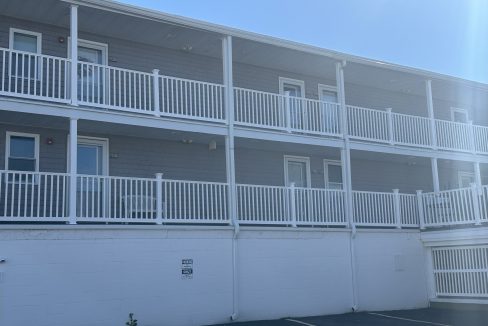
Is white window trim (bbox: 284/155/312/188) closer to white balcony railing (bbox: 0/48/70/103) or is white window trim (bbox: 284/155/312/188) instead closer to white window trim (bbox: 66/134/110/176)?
white window trim (bbox: 66/134/110/176)

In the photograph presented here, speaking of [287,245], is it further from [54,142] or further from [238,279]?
[54,142]

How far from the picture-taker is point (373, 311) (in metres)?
16.5

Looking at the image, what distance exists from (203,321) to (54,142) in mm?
5693

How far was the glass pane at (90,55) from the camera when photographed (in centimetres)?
1585

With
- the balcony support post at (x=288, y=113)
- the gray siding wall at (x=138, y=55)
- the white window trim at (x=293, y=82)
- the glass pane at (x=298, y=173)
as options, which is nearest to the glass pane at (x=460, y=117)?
the white window trim at (x=293, y=82)

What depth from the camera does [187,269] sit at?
13828 mm

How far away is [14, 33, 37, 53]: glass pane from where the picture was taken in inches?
590

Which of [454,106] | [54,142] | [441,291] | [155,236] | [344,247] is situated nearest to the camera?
[155,236]

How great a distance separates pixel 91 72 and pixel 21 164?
2764 millimetres

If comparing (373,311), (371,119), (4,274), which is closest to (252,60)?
(371,119)

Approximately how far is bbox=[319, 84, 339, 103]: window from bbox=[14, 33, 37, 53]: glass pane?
9.04m

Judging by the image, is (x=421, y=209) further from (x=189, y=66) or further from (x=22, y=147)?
(x=22, y=147)

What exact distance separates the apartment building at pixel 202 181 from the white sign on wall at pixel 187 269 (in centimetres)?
3

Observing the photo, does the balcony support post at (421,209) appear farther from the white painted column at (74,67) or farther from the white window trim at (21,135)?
the white window trim at (21,135)
